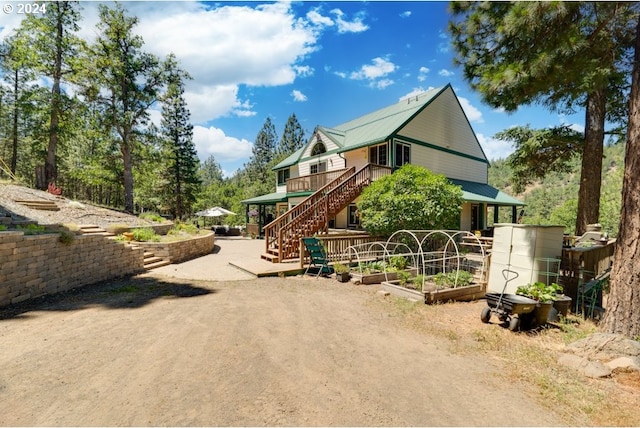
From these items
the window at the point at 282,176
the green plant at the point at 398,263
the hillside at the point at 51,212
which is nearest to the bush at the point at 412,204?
the green plant at the point at 398,263

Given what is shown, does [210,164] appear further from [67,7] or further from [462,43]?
[462,43]

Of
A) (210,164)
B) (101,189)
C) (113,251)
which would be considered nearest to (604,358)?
(113,251)

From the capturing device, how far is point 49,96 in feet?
56.7

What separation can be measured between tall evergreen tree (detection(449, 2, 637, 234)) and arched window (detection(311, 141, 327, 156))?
43.0 ft

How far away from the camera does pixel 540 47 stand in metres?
6.09


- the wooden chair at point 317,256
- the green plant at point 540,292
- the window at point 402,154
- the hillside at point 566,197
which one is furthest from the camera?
the hillside at point 566,197

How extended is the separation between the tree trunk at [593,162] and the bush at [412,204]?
4.25m

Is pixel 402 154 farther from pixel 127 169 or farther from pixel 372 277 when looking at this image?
pixel 127 169

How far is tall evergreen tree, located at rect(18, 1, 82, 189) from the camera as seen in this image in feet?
55.5

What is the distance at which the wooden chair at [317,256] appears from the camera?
10047 mm

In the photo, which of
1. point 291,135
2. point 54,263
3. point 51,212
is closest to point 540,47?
point 54,263

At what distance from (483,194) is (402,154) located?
6365 millimetres

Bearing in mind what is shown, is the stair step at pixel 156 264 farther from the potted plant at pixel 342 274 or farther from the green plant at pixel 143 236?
the potted plant at pixel 342 274

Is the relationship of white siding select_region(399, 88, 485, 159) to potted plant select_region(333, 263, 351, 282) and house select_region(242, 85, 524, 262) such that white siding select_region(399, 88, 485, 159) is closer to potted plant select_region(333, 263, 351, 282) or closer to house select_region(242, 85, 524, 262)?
house select_region(242, 85, 524, 262)
